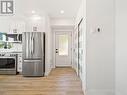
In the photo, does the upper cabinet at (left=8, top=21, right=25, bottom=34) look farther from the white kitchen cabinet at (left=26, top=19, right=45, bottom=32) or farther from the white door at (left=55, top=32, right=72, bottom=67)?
the white door at (left=55, top=32, right=72, bottom=67)

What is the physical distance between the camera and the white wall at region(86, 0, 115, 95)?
3656 millimetres

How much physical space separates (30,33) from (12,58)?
1.34 m

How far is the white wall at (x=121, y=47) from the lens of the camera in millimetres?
3001

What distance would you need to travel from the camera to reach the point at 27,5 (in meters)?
5.26

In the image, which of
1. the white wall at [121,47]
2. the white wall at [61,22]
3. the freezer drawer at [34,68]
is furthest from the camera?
the white wall at [61,22]

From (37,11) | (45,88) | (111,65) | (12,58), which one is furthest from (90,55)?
(12,58)

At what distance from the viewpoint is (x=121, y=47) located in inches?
127

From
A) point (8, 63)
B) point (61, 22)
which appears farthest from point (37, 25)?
point (8, 63)

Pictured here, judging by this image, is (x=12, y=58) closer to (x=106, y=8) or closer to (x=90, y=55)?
(x=90, y=55)

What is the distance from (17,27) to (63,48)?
10.1 feet

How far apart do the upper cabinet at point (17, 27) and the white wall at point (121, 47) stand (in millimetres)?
4262

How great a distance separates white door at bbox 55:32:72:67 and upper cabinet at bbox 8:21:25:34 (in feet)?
8.52

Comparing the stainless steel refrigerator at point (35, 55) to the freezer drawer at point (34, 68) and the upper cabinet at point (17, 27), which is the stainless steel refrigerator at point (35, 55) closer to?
the freezer drawer at point (34, 68)

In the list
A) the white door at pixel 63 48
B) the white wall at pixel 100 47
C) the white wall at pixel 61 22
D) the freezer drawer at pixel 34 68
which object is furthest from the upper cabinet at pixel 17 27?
the white wall at pixel 100 47
